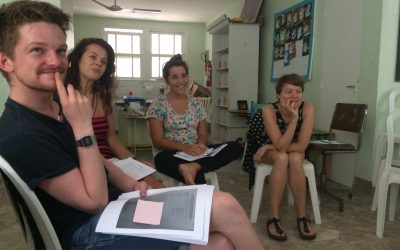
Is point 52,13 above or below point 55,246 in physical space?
above

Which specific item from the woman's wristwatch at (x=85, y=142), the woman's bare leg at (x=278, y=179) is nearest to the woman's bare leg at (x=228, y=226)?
the woman's wristwatch at (x=85, y=142)

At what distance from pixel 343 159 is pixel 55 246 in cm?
290

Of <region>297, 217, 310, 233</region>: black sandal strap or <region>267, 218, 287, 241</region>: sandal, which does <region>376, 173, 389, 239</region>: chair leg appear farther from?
<region>267, 218, 287, 241</region>: sandal

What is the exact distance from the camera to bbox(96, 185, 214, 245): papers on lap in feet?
2.69

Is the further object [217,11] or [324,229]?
[217,11]

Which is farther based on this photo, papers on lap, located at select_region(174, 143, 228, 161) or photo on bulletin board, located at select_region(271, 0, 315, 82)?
photo on bulletin board, located at select_region(271, 0, 315, 82)

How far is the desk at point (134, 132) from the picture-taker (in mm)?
4898

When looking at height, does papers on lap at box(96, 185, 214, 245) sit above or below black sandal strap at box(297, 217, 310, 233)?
above

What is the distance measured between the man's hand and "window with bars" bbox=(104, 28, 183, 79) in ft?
22.9

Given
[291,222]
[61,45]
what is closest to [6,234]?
[61,45]

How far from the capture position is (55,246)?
0.80m

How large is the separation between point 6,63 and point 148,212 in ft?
1.79

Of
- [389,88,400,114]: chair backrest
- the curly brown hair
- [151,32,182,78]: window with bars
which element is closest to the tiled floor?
[389,88,400,114]: chair backrest

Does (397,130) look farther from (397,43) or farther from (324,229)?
(324,229)
